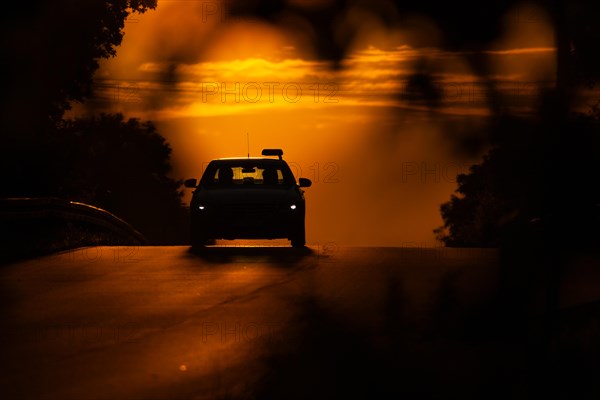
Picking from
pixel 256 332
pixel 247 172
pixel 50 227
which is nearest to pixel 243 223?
pixel 247 172

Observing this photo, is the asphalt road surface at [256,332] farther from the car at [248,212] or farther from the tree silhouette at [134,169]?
the tree silhouette at [134,169]

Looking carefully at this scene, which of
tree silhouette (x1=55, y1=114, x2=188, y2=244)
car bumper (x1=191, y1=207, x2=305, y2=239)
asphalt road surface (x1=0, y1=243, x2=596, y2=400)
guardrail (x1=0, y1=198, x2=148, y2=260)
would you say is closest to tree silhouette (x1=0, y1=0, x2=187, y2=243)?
guardrail (x1=0, y1=198, x2=148, y2=260)

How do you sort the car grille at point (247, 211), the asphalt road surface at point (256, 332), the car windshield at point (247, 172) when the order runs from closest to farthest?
1. the asphalt road surface at point (256, 332)
2. the car grille at point (247, 211)
3. the car windshield at point (247, 172)

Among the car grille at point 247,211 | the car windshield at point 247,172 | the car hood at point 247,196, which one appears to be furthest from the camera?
the car windshield at point 247,172

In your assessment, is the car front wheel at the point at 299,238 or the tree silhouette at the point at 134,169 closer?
the car front wheel at the point at 299,238

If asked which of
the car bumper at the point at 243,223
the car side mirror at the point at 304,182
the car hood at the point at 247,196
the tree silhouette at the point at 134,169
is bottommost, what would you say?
the tree silhouette at the point at 134,169

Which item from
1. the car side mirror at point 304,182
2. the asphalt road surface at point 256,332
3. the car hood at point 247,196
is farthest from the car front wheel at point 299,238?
the asphalt road surface at point 256,332

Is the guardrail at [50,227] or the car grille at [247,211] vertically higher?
the car grille at [247,211]

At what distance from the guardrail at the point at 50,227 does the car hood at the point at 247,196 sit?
2.74m

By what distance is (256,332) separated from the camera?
13180 millimetres

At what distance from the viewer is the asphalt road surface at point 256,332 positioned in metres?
10.1

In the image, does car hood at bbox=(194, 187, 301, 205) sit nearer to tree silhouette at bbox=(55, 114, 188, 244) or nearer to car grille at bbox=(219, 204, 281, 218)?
car grille at bbox=(219, 204, 281, 218)

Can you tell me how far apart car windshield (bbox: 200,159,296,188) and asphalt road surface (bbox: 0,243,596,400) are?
5.17m

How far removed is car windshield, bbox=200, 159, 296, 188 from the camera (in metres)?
27.4
